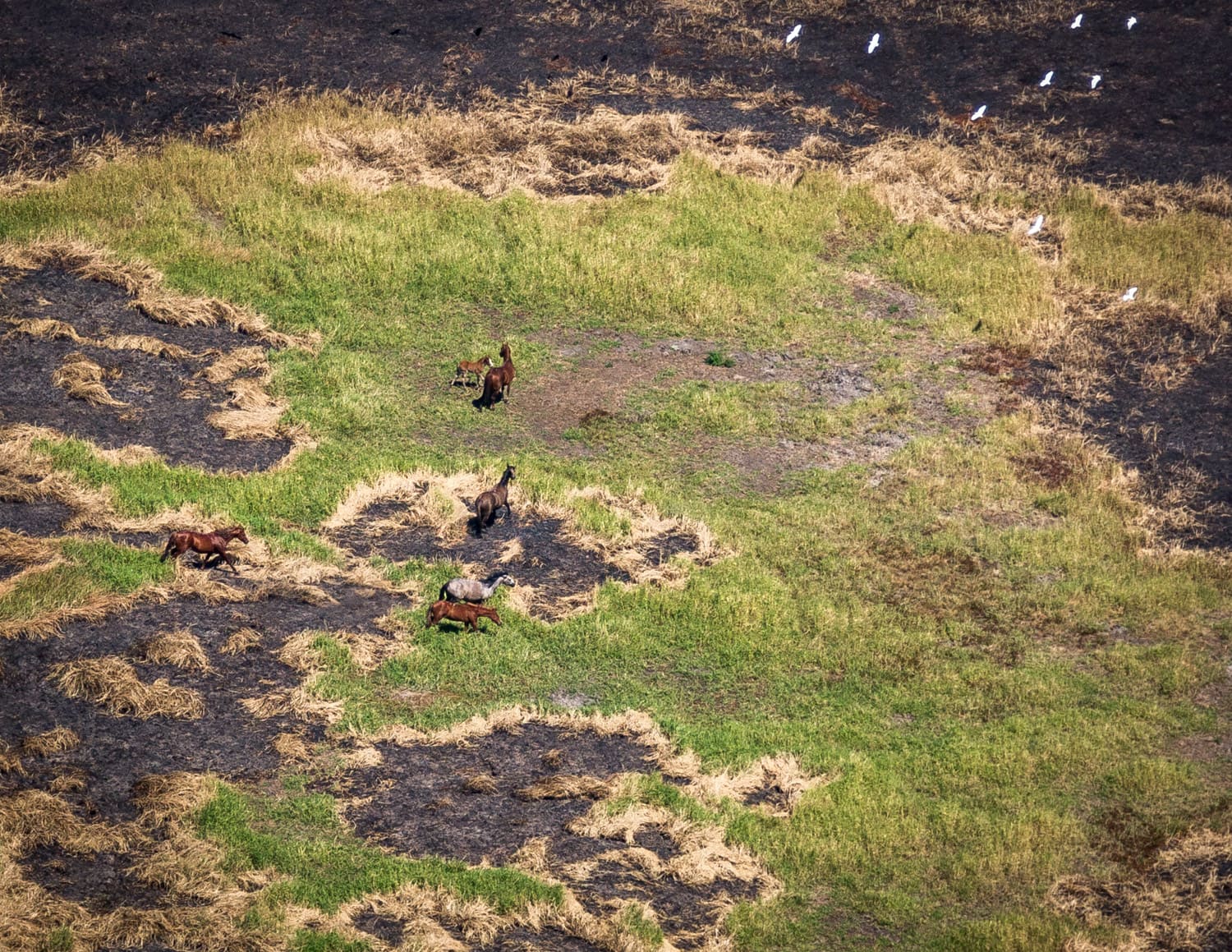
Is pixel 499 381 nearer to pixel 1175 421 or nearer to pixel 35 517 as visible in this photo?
pixel 35 517

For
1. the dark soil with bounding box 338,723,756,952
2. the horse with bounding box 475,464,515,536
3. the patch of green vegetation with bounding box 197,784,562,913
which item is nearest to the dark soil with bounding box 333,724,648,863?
the dark soil with bounding box 338,723,756,952

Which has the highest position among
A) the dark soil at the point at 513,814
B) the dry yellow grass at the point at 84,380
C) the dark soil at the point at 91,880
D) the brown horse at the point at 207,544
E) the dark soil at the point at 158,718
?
the dry yellow grass at the point at 84,380

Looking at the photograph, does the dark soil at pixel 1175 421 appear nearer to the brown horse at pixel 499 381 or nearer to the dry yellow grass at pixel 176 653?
the brown horse at pixel 499 381

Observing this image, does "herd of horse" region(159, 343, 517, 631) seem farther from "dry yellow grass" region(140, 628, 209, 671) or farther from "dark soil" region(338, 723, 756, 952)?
"dark soil" region(338, 723, 756, 952)

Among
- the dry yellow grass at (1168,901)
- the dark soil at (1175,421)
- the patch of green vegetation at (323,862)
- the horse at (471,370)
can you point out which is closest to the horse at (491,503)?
the horse at (471,370)

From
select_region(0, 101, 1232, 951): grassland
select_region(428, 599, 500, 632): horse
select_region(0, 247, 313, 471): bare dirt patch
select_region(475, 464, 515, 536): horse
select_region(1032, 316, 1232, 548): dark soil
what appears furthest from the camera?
select_region(0, 247, 313, 471): bare dirt patch

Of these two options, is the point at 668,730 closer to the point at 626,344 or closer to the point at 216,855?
the point at 216,855

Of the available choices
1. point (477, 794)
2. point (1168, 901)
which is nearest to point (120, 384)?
point (477, 794)
